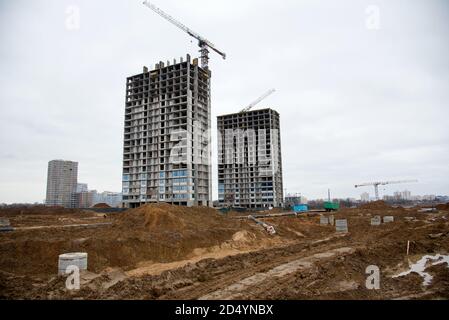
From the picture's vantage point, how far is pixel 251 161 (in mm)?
109688

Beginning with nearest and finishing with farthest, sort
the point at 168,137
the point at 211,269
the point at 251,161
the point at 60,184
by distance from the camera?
the point at 211,269 → the point at 168,137 → the point at 251,161 → the point at 60,184

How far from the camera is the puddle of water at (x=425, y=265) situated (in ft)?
42.0

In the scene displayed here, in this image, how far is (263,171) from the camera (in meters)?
106

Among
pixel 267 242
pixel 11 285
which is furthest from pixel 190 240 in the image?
pixel 11 285

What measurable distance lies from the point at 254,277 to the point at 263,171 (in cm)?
9424

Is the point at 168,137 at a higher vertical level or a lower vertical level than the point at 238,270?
higher

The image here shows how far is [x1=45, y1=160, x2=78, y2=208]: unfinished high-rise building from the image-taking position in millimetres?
152750

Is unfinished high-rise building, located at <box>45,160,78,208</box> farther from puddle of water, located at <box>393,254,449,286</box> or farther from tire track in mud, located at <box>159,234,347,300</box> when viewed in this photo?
puddle of water, located at <box>393,254,449,286</box>

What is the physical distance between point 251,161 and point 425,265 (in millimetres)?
94708

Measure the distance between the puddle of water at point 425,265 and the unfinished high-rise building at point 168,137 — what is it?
61421 millimetres
